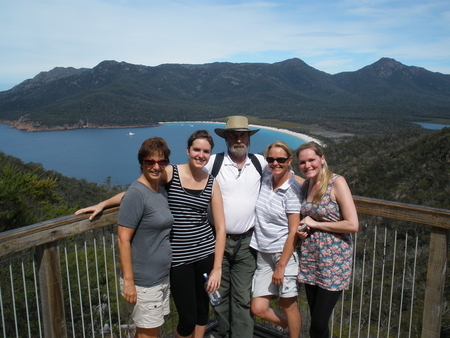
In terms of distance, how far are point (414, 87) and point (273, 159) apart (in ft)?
655

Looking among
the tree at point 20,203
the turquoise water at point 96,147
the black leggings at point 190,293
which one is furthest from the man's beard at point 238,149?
the turquoise water at point 96,147

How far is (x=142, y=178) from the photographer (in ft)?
6.09

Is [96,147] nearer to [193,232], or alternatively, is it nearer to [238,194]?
[238,194]

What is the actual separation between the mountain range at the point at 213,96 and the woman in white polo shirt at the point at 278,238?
80.4 metres

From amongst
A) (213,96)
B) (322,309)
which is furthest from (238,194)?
(213,96)

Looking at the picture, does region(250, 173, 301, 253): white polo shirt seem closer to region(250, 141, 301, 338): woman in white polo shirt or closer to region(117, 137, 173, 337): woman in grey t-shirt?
region(250, 141, 301, 338): woman in white polo shirt

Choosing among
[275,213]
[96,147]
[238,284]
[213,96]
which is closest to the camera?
[275,213]

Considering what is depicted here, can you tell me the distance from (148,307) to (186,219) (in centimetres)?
48

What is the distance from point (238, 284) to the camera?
2.22 meters

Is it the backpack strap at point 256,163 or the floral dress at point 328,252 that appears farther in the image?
the backpack strap at point 256,163

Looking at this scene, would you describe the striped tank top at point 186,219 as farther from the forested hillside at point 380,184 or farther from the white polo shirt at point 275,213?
the forested hillside at point 380,184

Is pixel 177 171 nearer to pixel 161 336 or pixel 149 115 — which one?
pixel 161 336

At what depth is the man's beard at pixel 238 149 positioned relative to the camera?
2260mm

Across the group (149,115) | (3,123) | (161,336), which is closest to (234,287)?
(161,336)
